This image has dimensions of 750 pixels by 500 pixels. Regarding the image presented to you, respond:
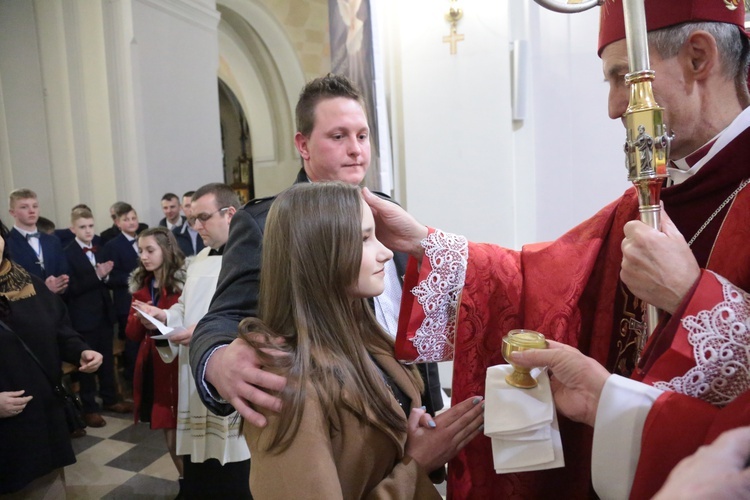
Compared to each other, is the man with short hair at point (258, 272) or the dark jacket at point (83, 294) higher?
the man with short hair at point (258, 272)

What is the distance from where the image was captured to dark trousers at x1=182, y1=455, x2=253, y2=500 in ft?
9.78

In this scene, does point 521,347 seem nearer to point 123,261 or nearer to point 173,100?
point 123,261

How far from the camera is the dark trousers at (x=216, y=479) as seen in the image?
9.78 ft

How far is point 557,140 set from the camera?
385cm

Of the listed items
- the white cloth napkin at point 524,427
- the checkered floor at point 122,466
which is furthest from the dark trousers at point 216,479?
the white cloth napkin at point 524,427

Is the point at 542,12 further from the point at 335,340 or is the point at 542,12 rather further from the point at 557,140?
the point at 335,340

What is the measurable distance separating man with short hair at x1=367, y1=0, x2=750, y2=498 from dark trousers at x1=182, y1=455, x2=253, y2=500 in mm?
1976

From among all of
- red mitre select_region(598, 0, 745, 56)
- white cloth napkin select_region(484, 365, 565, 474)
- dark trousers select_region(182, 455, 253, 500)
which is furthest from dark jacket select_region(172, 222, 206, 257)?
red mitre select_region(598, 0, 745, 56)

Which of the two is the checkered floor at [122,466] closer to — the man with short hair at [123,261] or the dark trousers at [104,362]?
the dark trousers at [104,362]

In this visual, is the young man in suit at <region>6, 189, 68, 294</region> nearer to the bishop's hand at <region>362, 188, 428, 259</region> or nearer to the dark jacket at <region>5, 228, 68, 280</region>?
the dark jacket at <region>5, 228, 68, 280</region>

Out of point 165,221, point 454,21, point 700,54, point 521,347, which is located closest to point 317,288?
point 521,347

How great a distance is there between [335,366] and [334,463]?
0.21 meters

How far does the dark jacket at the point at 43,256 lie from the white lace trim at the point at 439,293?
410 cm

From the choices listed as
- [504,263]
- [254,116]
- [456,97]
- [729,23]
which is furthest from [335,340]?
[254,116]
